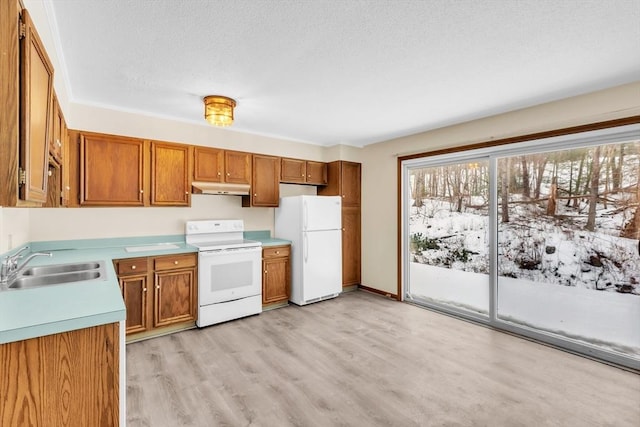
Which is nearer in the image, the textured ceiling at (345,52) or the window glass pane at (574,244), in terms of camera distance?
the textured ceiling at (345,52)

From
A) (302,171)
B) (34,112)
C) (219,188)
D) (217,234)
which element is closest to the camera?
(34,112)

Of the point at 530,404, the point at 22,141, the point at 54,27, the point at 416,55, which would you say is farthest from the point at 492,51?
the point at 54,27

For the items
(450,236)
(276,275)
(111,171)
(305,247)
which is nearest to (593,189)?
(450,236)

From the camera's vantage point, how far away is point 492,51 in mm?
2115

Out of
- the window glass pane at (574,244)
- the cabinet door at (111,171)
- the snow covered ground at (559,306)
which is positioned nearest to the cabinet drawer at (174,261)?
the cabinet door at (111,171)

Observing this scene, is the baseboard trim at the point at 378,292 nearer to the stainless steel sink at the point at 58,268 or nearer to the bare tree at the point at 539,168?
the bare tree at the point at 539,168

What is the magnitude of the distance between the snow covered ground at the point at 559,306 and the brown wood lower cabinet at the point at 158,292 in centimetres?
326

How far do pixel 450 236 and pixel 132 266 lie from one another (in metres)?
3.77

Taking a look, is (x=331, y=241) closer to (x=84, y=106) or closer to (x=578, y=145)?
(x=578, y=145)

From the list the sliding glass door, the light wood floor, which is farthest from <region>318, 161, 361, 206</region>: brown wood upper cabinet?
the light wood floor

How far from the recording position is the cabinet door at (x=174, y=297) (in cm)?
321

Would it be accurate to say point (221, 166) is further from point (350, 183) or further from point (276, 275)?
point (350, 183)

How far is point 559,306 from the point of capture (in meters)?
3.13

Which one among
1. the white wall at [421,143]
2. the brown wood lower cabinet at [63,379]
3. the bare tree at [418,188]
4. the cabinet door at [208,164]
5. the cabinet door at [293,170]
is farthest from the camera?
the cabinet door at [293,170]
